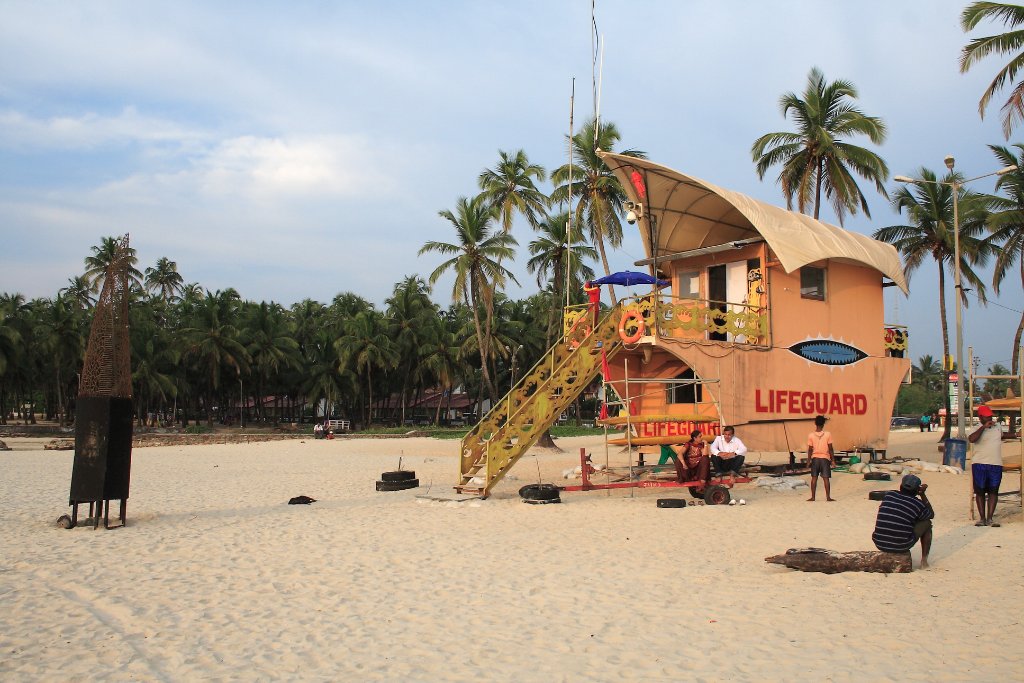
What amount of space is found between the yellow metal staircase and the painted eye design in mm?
4802

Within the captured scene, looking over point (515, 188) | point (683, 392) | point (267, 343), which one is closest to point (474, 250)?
point (515, 188)

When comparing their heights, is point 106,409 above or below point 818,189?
below

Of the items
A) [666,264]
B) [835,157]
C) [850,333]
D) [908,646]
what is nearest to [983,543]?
[908,646]

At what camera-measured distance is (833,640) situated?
635 centimetres

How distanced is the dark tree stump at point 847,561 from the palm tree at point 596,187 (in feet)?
71.7

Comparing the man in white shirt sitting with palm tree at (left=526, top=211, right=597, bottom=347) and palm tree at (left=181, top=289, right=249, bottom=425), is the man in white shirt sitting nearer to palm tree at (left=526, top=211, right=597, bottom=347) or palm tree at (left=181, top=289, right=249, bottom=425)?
palm tree at (left=526, top=211, right=597, bottom=347)

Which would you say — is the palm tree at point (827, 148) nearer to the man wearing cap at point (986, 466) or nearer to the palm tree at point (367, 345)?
the man wearing cap at point (986, 466)

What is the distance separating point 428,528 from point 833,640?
696 cm

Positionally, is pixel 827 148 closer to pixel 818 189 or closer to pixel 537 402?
pixel 818 189

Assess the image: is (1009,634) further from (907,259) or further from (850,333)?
(907,259)

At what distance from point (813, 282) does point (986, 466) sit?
7.81m

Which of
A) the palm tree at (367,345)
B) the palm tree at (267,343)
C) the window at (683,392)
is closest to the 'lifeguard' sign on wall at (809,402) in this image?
the window at (683,392)

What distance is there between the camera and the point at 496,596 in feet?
26.5

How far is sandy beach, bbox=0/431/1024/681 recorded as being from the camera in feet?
19.4
